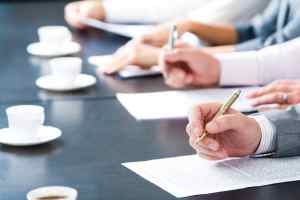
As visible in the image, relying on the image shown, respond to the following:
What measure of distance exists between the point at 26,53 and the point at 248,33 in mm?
719

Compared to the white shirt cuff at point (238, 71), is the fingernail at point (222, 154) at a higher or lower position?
lower

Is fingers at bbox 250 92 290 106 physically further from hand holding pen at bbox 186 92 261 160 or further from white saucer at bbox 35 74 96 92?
white saucer at bbox 35 74 96 92

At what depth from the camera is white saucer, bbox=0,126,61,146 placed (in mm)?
1769

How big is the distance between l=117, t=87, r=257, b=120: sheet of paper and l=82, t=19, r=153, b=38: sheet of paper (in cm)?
69

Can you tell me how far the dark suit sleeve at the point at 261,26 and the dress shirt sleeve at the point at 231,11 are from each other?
135 mm

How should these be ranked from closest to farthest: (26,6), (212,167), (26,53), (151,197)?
(151,197), (212,167), (26,53), (26,6)

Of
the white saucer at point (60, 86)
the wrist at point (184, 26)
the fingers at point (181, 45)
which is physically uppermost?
the wrist at point (184, 26)

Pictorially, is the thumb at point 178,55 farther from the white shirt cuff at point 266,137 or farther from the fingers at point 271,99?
the white shirt cuff at point 266,137

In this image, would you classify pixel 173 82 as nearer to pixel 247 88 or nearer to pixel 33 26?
pixel 247 88

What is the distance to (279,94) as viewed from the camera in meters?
2.09

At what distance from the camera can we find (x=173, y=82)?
2.33 meters

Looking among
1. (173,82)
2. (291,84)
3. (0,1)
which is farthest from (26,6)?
(291,84)

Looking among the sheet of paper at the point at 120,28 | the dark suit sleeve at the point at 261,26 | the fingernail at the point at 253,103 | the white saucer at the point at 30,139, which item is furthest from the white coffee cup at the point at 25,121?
the sheet of paper at the point at 120,28

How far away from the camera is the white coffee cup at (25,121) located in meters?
1.78
